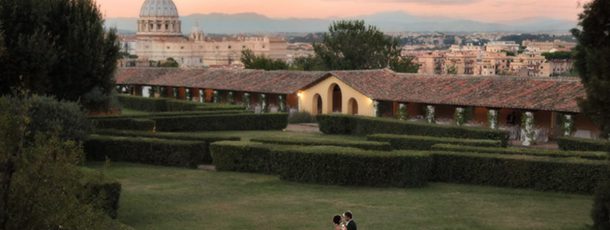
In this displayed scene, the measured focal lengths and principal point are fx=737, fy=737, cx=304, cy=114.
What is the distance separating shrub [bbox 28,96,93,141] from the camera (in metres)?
24.5

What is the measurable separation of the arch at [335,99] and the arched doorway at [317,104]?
93cm

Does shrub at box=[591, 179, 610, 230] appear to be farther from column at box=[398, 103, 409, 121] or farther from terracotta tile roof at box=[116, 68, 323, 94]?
terracotta tile roof at box=[116, 68, 323, 94]

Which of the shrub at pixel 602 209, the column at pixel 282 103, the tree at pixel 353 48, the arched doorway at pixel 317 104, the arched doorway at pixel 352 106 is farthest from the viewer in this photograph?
the tree at pixel 353 48

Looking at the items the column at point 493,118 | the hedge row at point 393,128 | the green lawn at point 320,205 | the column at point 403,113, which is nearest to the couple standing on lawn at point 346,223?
the green lawn at point 320,205

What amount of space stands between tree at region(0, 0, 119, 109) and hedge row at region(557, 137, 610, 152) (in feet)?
69.7

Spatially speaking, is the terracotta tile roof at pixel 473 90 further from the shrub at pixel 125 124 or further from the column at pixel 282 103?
the shrub at pixel 125 124

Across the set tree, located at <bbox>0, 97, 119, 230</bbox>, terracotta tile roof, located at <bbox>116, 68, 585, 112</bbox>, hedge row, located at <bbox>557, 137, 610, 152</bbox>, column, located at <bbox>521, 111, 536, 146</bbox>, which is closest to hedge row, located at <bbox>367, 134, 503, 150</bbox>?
hedge row, located at <bbox>557, 137, 610, 152</bbox>

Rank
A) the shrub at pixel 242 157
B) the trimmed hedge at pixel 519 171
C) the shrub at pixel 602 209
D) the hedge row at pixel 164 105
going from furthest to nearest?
the hedge row at pixel 164 105, the shrub at pixel 242 157, the trimmed hedge at pixel 519 171, the shrub at pixel 602 209

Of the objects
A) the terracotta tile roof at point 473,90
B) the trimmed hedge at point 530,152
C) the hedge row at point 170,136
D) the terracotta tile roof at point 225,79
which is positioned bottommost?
the trimmed hedge at point 530,152

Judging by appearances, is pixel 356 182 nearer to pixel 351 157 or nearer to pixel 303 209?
pixel 351 157

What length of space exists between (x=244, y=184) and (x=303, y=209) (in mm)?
4526

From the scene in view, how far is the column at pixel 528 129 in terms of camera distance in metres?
36.1

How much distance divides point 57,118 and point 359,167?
1046 centimetres

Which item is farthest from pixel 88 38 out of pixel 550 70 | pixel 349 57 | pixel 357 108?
pixel 550 70
